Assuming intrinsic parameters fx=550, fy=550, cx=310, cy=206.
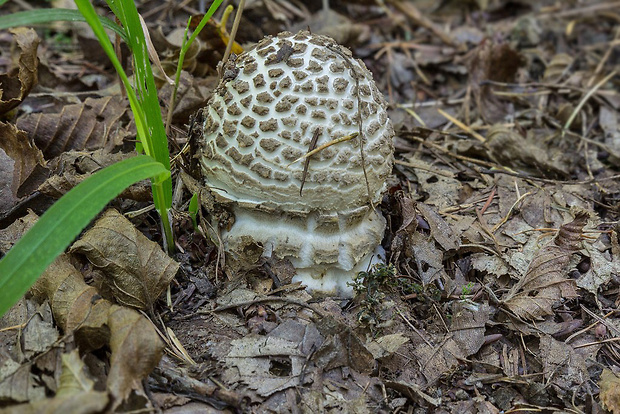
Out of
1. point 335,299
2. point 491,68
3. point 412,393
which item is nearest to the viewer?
point 412,393

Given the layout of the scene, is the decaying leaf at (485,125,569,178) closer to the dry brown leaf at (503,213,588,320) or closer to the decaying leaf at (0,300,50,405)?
the dry brown leaf at (503,213,588,320)

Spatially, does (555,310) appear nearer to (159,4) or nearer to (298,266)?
(298,266)

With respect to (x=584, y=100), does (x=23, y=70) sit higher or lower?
higher

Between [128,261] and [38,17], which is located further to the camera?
[128,261]

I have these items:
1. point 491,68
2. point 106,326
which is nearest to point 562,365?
point 106,326

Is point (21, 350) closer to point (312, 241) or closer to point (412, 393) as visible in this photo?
point (312, 241)

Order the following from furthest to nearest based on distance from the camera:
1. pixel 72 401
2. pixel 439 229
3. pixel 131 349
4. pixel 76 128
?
1. pixel 76 128
2. pixel 439 229
3. pixel 131 349
4. pixel 72 401

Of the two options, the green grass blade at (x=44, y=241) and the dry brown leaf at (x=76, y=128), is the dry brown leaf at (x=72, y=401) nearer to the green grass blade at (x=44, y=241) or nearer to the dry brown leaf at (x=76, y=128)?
the green grass blade at (x=44, y=241)

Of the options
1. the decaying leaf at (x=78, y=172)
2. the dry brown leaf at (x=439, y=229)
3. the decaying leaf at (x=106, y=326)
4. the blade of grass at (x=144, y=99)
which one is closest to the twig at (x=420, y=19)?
the dry brown leaf at (x=439, y=229)
